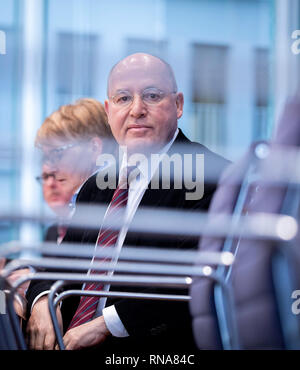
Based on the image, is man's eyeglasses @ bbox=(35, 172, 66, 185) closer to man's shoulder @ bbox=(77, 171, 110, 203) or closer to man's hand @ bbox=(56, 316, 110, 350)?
man's shoulder @ bbox=(77, 171, 110, 203)

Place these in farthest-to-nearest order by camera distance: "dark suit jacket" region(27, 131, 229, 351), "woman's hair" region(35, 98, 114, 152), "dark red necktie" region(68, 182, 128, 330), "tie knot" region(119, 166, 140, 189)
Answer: "woman's hair" region(35, 98, 114, 152) < "tie knot" region(119, 166, 140, 189) < "dark red necktie" region(68, 182, 128, 330) < "dark suit jacket" region(27, 131, 229, 351)

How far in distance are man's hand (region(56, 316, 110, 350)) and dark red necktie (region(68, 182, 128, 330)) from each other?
0.17ft

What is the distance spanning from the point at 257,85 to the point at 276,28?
22 cm

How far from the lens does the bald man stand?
5.48ft

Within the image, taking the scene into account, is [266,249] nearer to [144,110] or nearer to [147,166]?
[147,166]

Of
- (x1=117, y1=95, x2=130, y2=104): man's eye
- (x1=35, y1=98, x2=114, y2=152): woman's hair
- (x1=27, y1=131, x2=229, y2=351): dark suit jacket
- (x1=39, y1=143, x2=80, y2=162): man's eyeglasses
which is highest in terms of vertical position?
(x1=117, y1=95, x2=130, y2=104): man's eye

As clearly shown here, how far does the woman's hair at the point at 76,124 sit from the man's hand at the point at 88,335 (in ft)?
2.40

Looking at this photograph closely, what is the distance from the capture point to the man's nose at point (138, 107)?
75.0 inches

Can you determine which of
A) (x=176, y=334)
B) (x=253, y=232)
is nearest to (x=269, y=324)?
(x=253, y=232)

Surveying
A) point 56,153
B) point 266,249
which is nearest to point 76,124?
point 56,153

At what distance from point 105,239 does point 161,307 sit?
260 mm

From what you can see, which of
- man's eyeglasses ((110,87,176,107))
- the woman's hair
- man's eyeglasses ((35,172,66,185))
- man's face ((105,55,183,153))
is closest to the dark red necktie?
man's face ((105,55,183,153))

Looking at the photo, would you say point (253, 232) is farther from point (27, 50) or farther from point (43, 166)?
point (27, 50)

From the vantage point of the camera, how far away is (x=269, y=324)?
3.64 ft
